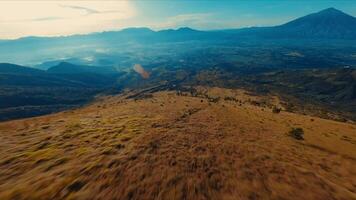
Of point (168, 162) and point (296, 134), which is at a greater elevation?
point (168, 162)

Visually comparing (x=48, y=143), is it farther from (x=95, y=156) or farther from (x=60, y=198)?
Result: (x=60, y=198)

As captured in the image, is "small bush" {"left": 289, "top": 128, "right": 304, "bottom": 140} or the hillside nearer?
the hillside

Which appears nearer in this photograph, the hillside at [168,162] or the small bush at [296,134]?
the hillside at [168,162]

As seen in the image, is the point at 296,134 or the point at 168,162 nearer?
the point at 168,162

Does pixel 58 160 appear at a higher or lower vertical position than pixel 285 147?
higher

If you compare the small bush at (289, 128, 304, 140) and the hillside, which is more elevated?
the hillside

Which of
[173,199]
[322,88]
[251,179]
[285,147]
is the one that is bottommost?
[322,88]

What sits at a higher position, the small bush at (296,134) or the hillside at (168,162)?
the hillside at (168,162)

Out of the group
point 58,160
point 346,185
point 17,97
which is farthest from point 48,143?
point 17,97
